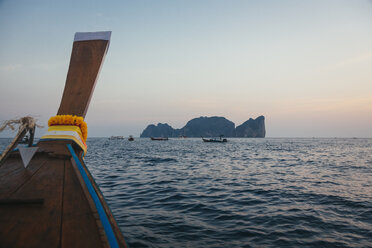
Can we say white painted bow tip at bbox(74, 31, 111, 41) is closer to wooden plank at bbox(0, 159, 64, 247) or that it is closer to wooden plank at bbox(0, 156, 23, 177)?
wooden plank at bbox(0, 156, 23, 177)

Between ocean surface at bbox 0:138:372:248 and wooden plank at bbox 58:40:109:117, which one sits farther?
ocean surface at bbox 0:138:372:248

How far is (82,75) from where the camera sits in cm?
306

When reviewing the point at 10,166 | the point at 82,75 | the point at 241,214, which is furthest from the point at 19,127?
the point at 241,214

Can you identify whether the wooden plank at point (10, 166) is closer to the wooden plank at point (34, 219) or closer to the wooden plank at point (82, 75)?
the wooden plank at point (34, 219)

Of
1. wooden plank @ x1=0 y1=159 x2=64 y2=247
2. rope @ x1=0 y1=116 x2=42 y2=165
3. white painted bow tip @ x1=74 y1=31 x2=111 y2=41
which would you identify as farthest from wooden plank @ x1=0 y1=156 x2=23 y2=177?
white painted bow tip @ x1=74 y1=31 x2=111 y2=41

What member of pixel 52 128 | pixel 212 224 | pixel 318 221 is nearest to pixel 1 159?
pixel 52 128

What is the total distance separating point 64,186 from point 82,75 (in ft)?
6.13

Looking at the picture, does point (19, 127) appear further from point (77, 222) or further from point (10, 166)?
point (10, 166)

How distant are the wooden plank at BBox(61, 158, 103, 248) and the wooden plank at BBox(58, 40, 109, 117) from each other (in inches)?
62.8

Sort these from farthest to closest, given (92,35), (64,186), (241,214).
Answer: (241,214) < (92,35) < (64,186)

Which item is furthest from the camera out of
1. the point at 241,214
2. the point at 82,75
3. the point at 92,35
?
the point at 241,214

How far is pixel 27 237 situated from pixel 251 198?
22.5 feet

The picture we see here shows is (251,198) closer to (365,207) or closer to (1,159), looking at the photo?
(365,207)

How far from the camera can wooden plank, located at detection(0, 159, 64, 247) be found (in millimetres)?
1123
